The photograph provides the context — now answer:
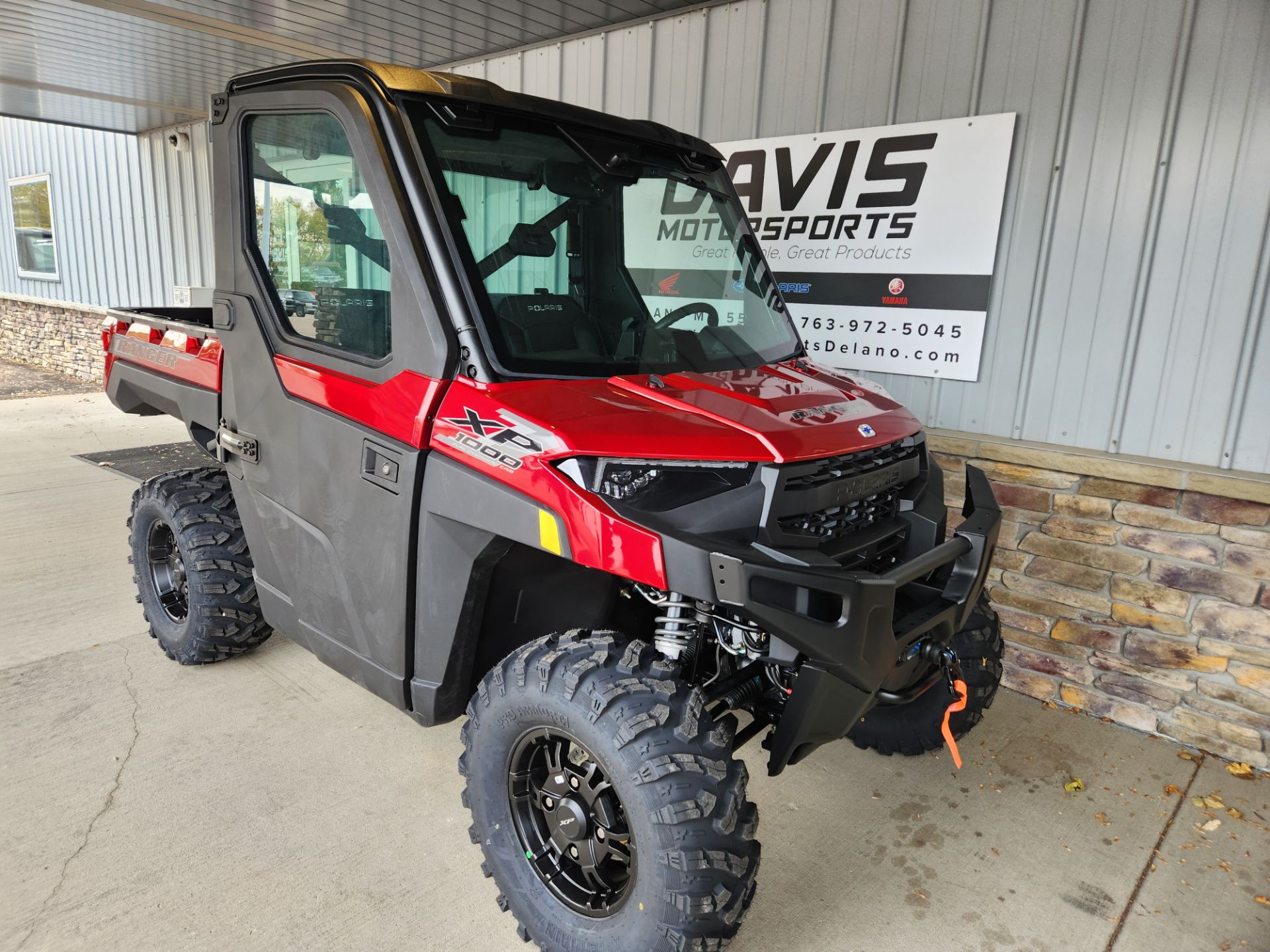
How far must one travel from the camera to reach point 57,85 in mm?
8305

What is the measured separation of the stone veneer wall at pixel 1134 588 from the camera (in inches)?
137

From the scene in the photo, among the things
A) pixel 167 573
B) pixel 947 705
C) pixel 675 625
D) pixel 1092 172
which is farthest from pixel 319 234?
pixel 1092 172

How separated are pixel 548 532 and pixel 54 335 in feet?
47.5

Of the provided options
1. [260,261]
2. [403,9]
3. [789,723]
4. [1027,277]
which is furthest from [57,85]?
[789,723]

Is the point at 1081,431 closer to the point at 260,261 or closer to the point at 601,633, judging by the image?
the point at 601,633

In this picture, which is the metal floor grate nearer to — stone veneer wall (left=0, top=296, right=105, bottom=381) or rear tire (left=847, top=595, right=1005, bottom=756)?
stone veneer wall (left=0, top=296, right=105, bottom=381)

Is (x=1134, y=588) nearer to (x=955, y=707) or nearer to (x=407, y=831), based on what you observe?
(x=955, y=707)

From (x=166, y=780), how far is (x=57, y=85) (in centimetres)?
825

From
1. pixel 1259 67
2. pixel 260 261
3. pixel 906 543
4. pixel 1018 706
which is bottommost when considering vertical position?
pixel 1018 706

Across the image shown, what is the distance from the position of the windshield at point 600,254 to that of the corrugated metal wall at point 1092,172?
4.95ft

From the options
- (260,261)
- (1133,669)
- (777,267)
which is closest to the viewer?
(260,261)

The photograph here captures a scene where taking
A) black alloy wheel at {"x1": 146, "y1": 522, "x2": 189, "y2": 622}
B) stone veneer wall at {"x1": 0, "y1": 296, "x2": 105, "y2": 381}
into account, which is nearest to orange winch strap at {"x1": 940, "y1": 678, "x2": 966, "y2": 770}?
black alloy wheel at {"x1": 146, "y1": 522, "x2": 189, "y2": 622}

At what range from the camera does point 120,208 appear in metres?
11.0

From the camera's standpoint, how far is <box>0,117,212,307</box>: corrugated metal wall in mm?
9922
